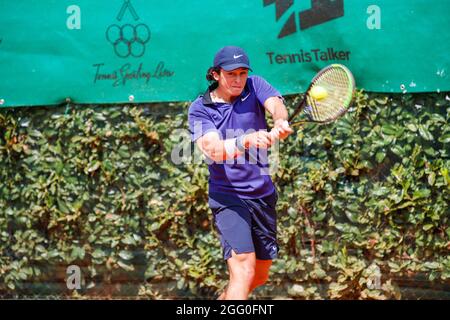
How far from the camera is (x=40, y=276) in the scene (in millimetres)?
5895

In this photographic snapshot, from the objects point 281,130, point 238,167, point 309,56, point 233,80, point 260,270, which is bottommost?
point 260,270

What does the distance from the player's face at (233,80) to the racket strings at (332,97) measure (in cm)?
41

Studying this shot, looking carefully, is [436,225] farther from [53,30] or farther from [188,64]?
[53,30]

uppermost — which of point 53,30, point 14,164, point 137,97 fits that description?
point 53,30

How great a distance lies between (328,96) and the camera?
13.8 ft

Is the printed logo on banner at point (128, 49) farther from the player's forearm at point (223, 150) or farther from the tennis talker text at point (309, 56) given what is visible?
the player's forearm at point (223, 150)

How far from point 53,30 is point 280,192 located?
7.18ft

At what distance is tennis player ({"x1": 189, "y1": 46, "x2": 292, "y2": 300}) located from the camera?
13.7 feet

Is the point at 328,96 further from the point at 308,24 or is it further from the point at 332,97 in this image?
the point at 308,24

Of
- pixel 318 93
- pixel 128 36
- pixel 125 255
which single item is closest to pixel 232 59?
pixel 318 93

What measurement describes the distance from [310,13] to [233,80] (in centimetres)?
135

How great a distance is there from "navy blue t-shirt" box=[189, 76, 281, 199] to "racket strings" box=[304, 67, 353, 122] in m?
0.27

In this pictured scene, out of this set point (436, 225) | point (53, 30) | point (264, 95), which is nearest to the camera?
point (264, 95)
